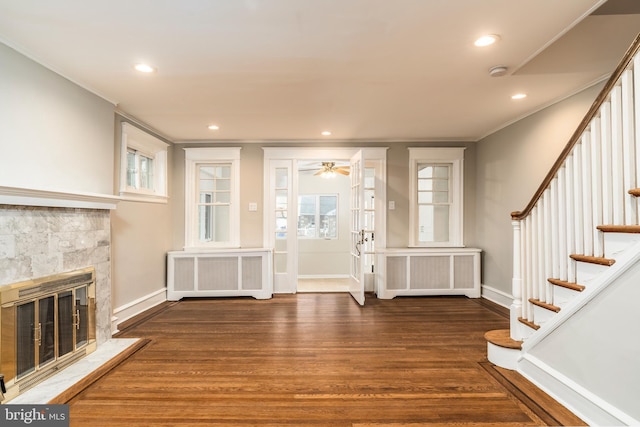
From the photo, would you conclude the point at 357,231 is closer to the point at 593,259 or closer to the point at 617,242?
the point at 593,259

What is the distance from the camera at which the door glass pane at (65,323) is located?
2398 millimetres

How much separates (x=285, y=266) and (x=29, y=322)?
3203mm

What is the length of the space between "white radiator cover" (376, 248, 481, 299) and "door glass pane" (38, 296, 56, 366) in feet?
12.3

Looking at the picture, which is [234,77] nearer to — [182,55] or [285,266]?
[182,55]

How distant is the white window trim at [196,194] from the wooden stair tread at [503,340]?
363 cm

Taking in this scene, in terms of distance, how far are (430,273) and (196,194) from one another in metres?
3.87

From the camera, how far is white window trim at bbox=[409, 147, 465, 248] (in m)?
4.91

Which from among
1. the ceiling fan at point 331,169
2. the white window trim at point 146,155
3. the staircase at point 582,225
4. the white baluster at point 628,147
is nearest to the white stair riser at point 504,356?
the staircase at point 582,225

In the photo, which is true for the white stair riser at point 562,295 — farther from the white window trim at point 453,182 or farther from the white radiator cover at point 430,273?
the white window trim at point 453,182

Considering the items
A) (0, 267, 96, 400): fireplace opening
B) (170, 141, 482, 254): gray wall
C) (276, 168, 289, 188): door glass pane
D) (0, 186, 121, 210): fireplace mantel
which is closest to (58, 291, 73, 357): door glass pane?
(0, 267, 96, 400): fireplace opening

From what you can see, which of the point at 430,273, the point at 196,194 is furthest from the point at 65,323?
the point at 430,273

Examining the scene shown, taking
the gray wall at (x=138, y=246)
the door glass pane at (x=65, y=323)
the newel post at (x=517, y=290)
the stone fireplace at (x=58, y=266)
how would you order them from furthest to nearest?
1. the gray wall at (x=138, y=246)
2. the newel post at (x=517, y=290)
3. the door glass pane at (x=65, y=323)
4. the stone fireplace at (x=58, y=266)

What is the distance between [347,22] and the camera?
1931 mm

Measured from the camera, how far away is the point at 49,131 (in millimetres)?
2488
